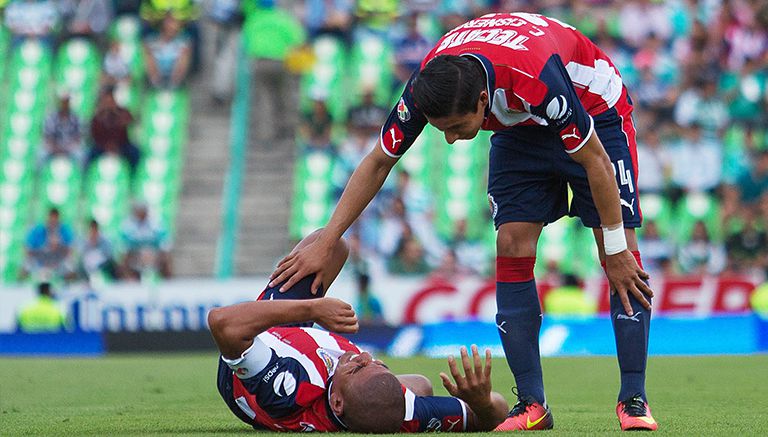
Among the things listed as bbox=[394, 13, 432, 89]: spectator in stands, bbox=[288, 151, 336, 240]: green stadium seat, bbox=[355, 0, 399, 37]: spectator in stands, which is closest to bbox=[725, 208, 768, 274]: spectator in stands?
bbox=[394, 13, 432, 89]: spectator in stands

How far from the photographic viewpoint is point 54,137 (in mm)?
21703

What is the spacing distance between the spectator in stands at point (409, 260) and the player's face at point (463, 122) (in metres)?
11.9

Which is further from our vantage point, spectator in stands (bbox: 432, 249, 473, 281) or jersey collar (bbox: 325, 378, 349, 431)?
spectator in stands (bbox: 432, 249, 473, 281)

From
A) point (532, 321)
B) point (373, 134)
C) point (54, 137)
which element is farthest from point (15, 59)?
point (532, 321)

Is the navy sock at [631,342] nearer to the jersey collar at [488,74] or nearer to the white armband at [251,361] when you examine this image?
the jersey collar at [488,74]

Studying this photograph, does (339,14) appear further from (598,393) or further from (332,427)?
(332,427)

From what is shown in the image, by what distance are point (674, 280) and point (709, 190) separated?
317cm

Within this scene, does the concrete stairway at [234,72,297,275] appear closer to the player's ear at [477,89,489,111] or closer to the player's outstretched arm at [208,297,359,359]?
the player's outstretched arm at [208,297,359,359]

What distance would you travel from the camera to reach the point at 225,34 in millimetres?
22297

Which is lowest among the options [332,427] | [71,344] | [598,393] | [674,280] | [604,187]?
[71,344]

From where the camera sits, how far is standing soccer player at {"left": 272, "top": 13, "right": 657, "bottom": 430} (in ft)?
19.7

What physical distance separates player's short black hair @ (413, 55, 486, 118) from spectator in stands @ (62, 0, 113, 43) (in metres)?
18.5

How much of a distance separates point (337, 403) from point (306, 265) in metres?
0.81

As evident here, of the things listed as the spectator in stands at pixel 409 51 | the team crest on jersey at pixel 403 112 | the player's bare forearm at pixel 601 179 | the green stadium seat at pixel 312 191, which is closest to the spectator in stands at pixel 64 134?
the green stadium seat at pixel 312 191
